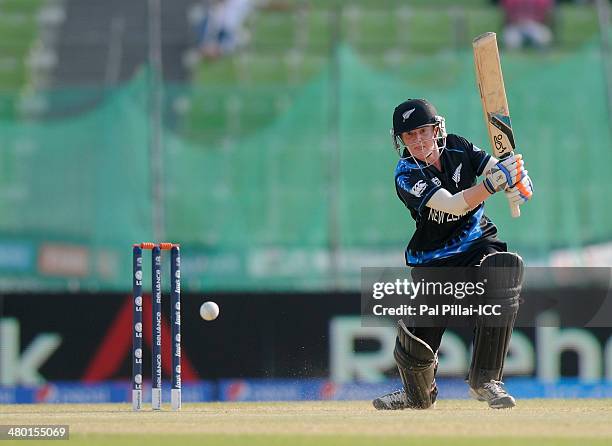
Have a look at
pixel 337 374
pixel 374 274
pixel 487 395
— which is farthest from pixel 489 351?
pixel 374 274

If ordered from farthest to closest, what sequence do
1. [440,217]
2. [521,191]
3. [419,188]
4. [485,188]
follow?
1. [440,217]
2. [419,188]
3. [521,191]
4. [485,188]

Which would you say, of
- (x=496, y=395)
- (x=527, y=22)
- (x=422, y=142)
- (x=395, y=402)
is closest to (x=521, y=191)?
(x=422, y=142)

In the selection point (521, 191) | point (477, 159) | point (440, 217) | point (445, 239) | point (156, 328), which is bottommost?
point (156, 328)

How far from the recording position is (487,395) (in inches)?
231

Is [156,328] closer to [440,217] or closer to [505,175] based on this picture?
[440,217]

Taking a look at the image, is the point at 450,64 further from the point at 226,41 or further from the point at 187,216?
the point at 226,41

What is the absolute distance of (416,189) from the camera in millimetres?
5770

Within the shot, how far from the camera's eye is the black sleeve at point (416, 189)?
5734 millimetres

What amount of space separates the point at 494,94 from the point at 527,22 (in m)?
8.98

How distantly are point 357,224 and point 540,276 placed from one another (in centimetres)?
150

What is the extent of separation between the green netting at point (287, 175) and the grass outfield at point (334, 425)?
329 cm

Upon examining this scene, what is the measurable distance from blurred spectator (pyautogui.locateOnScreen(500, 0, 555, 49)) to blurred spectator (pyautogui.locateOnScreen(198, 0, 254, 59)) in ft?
10.2

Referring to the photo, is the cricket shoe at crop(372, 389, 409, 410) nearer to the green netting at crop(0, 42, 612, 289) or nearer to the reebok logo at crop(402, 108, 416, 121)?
the reebok logo at crop(402, 108, 416, 121)

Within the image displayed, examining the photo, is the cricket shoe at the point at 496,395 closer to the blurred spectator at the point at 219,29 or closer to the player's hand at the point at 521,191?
the player's hand at the point at 521,191
